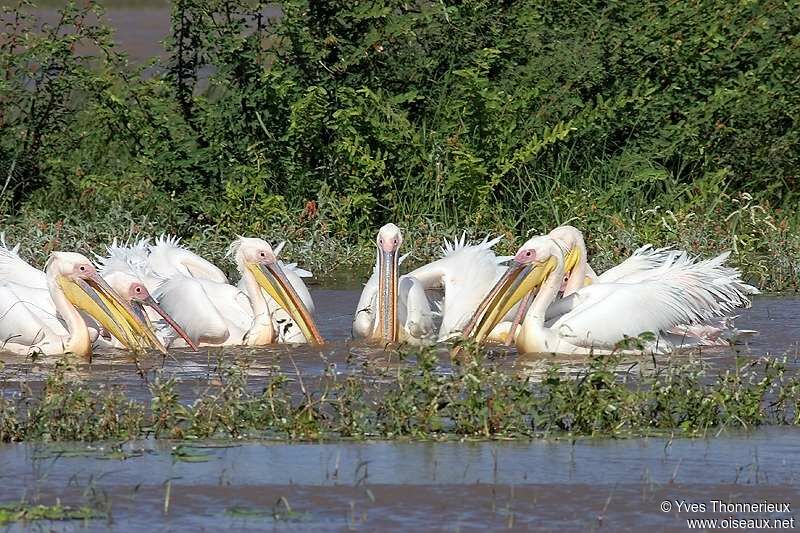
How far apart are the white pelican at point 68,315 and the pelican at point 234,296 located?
0.31 meters

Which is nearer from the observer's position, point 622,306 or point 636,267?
point 622,306

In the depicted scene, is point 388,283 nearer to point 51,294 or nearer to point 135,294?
point 135,294

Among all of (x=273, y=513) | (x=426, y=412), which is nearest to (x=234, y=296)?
(x=426, y=412)

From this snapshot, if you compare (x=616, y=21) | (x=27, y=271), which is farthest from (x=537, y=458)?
(x=616, y=21)

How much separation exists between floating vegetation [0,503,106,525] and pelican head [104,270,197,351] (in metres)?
3.51

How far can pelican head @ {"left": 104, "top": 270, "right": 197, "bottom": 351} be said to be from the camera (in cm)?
788

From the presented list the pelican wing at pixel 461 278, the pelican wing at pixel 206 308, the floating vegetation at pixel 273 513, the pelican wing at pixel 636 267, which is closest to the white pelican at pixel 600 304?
the pelican wing at pixel 636 267

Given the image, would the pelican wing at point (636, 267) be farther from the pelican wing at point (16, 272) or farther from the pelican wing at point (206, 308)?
the pelican wing at point (16, 272)

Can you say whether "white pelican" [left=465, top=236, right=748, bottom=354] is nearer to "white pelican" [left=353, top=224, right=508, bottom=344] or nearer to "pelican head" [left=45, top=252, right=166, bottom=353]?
"white pelican" [left=353, top=224, right=508, bottom=344]

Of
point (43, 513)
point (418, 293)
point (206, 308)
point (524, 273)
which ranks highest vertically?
point (524, 273)

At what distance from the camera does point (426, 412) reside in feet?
17.6

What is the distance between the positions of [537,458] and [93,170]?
6949 millimetres

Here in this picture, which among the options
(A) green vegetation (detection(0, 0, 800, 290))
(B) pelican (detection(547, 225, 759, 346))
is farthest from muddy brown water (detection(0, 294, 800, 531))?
(A) green vegetation (detection(0, 0, 800, 290))

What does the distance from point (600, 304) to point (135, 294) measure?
Result: 2.20 meters
